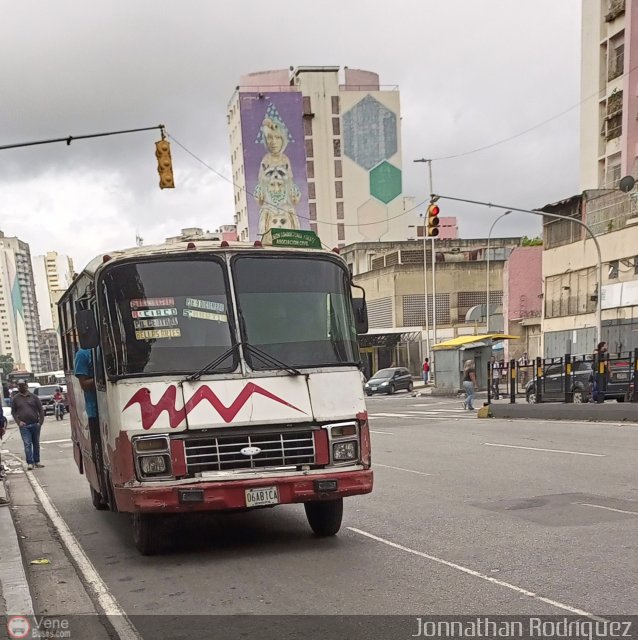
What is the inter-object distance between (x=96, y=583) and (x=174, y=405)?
1655mm

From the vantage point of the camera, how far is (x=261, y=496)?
6691mm

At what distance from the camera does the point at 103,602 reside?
5.85m

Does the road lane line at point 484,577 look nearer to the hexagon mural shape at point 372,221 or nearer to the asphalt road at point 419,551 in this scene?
the asphalt road at point 419,551

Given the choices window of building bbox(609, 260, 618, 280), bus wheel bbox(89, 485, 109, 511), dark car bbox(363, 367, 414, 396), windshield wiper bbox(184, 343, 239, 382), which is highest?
windshield wiper bbox(184, 343, 239, 382)

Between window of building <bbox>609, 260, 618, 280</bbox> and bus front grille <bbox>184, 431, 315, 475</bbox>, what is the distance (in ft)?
107

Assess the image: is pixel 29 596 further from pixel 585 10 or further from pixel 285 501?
pixel 585 10

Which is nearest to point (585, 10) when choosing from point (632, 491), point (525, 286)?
point (525, 286)

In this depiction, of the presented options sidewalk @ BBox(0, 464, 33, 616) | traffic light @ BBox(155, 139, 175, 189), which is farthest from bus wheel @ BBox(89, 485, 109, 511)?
Answer: traffic light @ BBox(155, 139, 175, 189)

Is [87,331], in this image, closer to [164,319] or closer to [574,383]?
[164,319]

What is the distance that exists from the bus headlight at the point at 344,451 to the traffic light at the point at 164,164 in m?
10.7

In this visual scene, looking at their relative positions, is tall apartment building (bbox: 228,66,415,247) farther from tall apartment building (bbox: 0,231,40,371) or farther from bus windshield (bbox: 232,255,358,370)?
bus windshield (bbox: 232,255,358,370)

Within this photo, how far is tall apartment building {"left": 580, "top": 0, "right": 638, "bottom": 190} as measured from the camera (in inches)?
1779

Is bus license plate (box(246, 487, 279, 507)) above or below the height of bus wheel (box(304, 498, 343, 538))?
above

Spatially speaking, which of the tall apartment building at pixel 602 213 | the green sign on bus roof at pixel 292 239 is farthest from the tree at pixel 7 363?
the green sign on bus roof at pixel 292 239
